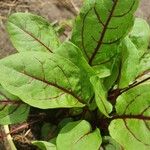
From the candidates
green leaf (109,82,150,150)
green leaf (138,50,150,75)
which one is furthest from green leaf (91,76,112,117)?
green leaf (138,50,150,75)

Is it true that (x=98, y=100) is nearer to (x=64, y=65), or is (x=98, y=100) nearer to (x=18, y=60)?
(x=64, y=65)

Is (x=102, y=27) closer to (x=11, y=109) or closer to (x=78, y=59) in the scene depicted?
(x=78, y=59)

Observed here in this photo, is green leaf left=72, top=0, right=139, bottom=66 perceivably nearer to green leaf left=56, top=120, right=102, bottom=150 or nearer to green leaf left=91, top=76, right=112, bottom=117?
green leaf left=91, top=76, right=112, bottom=117

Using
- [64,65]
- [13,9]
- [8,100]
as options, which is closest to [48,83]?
[64,65]

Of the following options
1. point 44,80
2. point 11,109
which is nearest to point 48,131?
point 11,109

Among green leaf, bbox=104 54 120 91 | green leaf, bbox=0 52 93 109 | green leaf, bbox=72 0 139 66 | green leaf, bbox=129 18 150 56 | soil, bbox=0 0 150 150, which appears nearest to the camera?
green leaf, bbox=0 52 93 109
